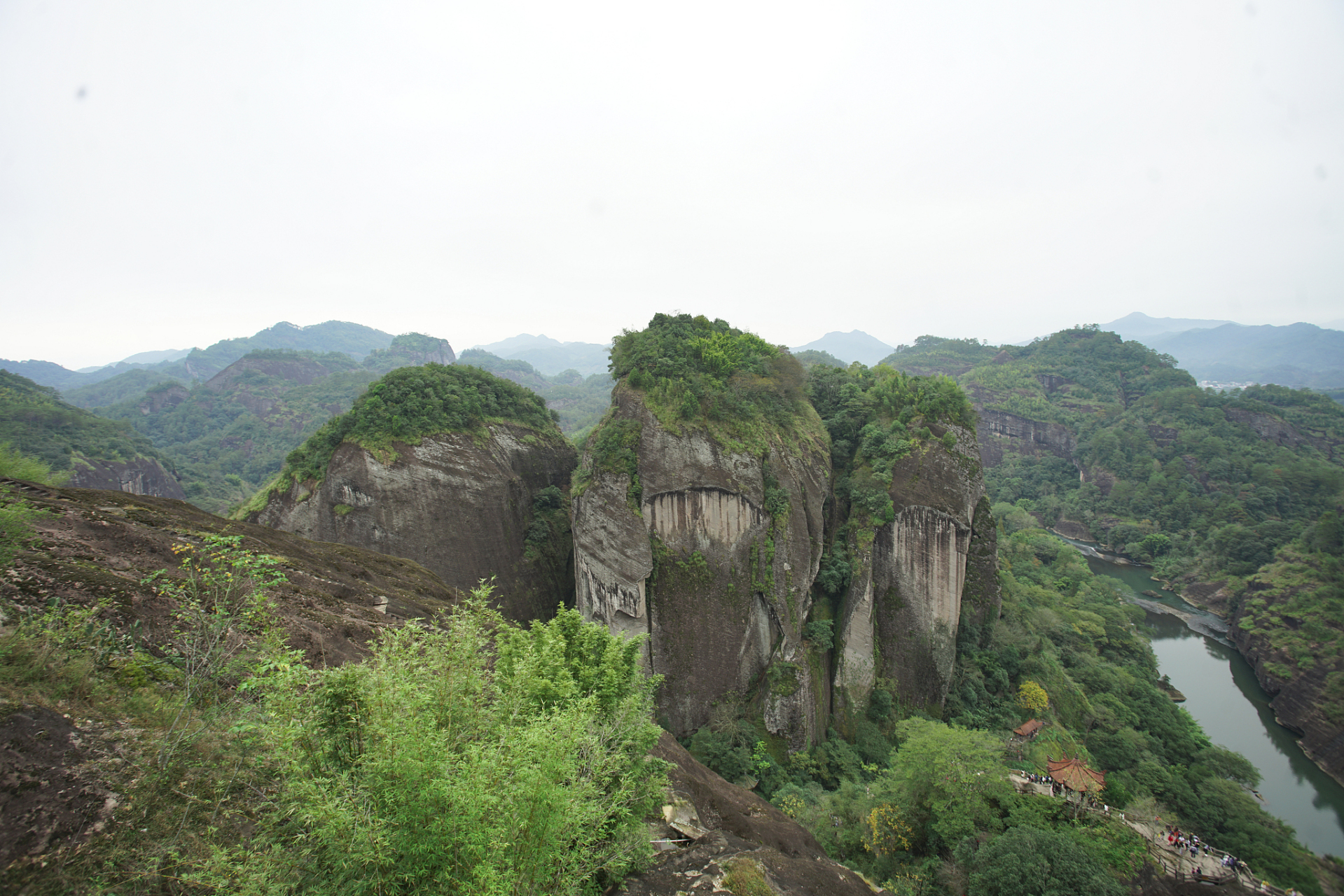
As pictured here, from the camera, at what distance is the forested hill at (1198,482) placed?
3222 centimetres

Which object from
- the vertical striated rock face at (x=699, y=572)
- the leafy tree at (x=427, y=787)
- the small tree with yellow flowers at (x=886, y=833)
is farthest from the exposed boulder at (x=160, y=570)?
the small tree with yellow flowers at (x=886, y=833)

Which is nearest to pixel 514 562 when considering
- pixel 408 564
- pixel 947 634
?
pixel 408 564

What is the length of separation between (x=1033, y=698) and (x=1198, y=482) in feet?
177

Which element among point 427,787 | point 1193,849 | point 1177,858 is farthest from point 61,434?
point 1193,849

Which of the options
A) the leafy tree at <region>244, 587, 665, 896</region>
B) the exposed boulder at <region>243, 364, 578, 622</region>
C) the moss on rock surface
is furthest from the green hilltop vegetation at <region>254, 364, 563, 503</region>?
the leafy tree at <region>244, 587, 665, 896</region>

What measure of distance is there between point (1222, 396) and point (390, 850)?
10063 centimetres

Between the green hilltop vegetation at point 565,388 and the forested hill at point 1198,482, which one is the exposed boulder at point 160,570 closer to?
the forested hill at point 1198,482

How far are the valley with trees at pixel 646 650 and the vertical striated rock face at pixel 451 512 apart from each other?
219 mm

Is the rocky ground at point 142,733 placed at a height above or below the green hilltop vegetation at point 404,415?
below

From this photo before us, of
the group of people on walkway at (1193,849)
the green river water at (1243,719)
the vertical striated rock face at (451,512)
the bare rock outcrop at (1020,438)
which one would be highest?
the vertical striated rock face at (451,512)

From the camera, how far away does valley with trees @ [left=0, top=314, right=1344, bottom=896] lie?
14.9 ft

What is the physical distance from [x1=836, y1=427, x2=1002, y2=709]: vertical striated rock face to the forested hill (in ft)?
76.6

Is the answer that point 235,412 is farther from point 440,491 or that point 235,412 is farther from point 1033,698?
point 1033,698

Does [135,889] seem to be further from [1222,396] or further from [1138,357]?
[1138,357]
